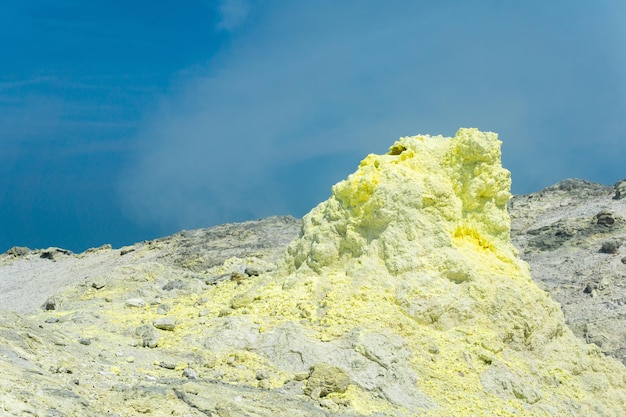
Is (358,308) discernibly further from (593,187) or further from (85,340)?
(593,187)

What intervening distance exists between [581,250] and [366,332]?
18306 millimetres

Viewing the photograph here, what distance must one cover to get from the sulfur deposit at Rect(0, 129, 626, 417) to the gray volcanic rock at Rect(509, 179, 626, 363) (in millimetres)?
6715

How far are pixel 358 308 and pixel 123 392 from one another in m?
3.83

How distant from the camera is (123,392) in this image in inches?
270

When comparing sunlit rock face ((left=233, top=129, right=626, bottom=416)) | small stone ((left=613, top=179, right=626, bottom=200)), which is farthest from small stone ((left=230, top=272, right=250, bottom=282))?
small stone ((left=613, top=179, right=626, bottom=200))

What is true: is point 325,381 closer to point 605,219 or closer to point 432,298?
point 432,298

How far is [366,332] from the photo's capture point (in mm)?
9203

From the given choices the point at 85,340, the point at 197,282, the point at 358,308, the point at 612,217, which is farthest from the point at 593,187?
the point at 85,340

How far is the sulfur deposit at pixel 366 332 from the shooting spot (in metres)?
7.41

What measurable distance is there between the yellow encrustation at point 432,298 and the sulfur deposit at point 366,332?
0.02m

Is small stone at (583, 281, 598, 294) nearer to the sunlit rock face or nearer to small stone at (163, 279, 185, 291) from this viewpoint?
the sunlit rock face

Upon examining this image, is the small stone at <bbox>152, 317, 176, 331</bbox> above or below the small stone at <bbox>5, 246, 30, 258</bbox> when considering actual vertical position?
below

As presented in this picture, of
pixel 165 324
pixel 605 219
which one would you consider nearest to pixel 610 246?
pixel 605 219

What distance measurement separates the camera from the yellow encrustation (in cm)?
884
